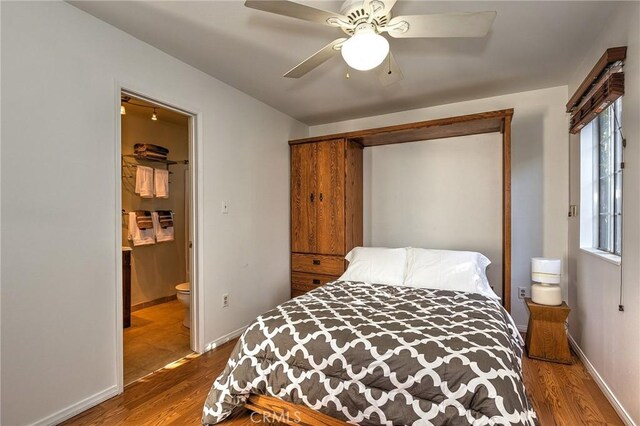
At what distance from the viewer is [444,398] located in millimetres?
1307

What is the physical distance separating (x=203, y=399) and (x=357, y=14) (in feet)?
8.07

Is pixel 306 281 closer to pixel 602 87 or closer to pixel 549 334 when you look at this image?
pixel 549 334

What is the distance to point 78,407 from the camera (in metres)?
1.86

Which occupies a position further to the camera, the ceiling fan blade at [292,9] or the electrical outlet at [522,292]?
the electrical outlet at [522,292]

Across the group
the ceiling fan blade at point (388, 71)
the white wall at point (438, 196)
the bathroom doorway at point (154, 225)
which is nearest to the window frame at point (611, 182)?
the white wall at point (438, 196)

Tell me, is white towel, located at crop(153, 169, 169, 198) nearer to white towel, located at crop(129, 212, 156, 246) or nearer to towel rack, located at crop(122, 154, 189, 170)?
towel rack, located at crop(122, 154, 189, 170)

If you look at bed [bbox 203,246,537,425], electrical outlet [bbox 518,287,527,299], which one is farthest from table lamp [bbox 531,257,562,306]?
bed [bbox 203,246,537,425]

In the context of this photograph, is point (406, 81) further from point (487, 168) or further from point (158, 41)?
point (158, 41)

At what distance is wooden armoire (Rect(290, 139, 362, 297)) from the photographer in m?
3.43

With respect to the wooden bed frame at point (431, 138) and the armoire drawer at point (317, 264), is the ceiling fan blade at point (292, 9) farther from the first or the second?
the armoire drawer at point (317, 264)

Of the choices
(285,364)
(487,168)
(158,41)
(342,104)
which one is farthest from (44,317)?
(487,168)

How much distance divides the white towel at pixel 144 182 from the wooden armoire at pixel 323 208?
1.79 metres

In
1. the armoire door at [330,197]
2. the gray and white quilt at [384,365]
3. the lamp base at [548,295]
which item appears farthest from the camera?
the armoire door at [330,197]

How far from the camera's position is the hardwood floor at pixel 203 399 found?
5.90ft
